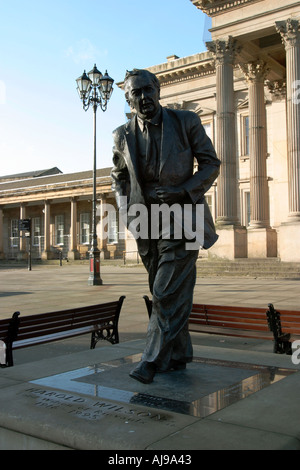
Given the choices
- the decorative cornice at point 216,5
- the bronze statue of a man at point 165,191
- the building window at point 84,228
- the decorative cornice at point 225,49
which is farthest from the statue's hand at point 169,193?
the building window at point 84,228

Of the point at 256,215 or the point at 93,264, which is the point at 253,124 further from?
the point at 93,264

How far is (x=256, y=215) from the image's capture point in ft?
85.5

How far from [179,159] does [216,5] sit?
2494cm

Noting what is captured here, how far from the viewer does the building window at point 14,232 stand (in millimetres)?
58281

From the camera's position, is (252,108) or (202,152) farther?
(252,108)

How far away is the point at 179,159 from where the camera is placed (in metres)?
3.95

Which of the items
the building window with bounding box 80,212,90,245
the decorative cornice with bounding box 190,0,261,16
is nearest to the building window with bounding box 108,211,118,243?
the building window with bounding box 80,212,90,245

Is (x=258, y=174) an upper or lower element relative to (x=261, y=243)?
upper

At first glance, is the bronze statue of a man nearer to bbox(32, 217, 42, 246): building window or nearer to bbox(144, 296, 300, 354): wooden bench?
bbox(144, 296, 300, 354): wooden bench

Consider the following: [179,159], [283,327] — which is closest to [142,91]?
[179,159]

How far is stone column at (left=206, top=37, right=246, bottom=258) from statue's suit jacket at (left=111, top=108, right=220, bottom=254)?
832 inches

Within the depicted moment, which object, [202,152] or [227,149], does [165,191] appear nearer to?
[202,152]

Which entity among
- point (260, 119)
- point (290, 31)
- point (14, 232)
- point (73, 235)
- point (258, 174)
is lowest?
point (73, 235)

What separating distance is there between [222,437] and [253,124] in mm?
25913
